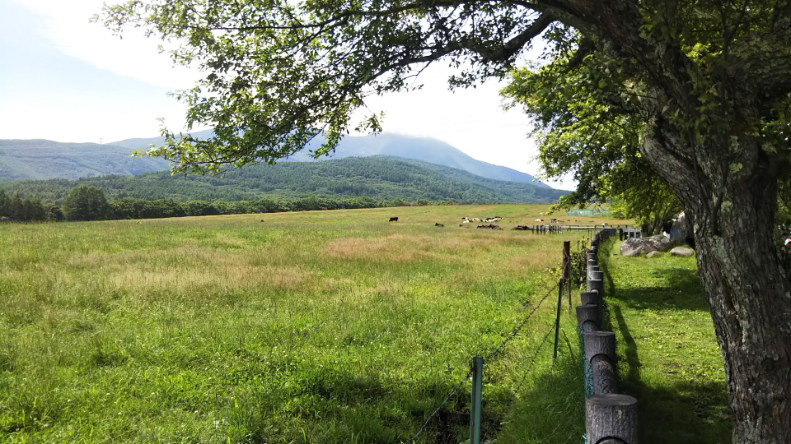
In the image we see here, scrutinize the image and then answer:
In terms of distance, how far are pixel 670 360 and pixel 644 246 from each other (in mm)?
21080

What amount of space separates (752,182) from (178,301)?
12770 mm

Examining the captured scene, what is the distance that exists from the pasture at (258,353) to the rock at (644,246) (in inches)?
512

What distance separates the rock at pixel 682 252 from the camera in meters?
24.9

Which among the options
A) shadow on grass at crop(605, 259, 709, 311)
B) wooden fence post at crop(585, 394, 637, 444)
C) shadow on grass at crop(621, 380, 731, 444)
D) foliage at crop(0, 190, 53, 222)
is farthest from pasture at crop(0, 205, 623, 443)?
foliage at crop(0, 190, 53, 222)

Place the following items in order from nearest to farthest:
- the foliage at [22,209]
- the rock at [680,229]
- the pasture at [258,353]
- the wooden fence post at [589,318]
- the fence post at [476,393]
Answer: the fence post at [476,393]
the pasture at [258,353]
the wooden fence post at [589,318]
the rock at [680,229]
the foliage at [22,209]

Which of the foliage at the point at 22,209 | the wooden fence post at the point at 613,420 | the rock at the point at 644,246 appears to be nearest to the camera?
the wooden fence post at the point at 613,420

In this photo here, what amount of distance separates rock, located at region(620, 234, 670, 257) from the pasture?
13017 millimetres

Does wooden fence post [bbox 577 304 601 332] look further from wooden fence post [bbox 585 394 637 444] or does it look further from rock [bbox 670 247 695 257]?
rock [bbox 670 247 695 257]

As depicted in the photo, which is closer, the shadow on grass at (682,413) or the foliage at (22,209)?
the shadow on grass at (682,413)

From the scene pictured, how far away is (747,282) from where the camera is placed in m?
4.31

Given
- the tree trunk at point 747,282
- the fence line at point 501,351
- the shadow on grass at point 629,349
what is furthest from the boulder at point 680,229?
the tree trunk at point 747,282

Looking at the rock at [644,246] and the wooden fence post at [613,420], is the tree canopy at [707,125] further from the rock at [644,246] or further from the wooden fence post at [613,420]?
the rock at [644,246]

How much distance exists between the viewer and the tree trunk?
4270mm

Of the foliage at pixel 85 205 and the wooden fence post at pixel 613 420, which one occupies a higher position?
the wooden fence post at pixel 613 420
